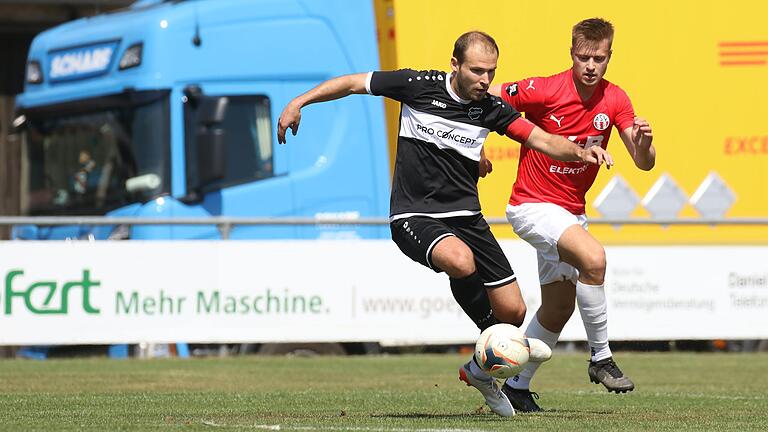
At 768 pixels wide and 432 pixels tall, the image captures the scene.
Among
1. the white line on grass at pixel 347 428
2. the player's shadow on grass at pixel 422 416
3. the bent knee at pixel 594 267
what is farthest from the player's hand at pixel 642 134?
the white line on grass at pixel 347 428

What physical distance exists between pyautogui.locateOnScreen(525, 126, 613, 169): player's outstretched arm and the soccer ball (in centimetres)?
100

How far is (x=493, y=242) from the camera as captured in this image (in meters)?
8.97

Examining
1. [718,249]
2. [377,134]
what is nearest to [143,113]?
[377,134]

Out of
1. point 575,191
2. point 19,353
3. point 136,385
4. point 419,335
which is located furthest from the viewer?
point 19,353

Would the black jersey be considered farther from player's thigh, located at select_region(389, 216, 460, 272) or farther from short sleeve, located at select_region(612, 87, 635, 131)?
short sleeve, located at select_region(612, 87, 635, 131)

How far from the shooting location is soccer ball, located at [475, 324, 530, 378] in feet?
27.7

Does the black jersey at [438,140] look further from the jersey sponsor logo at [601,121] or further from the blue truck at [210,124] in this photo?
the blue truck at [210,124]

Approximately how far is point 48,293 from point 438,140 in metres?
7.24

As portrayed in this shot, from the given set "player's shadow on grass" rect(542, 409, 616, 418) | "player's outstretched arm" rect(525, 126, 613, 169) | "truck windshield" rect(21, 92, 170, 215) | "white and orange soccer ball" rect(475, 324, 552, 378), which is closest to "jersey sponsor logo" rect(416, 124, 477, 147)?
"player's outstretched arm" rect(525, 126, 613, 169)

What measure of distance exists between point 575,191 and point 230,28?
778 cm

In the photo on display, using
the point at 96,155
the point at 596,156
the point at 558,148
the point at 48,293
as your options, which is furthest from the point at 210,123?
the point at 596,156

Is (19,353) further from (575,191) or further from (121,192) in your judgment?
(575,191)

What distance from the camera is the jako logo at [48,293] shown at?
14.9 m

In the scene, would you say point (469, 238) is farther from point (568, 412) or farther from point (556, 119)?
point (568, 412)
